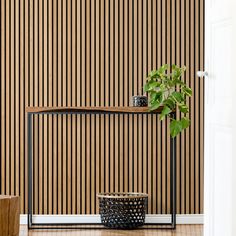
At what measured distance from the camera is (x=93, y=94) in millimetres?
5898

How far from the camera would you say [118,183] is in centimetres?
591

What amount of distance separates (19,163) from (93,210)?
720 mm

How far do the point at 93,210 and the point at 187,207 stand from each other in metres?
0.78

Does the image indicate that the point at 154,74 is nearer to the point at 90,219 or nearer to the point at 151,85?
the point at 151,85

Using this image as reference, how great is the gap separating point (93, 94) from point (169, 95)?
716 mm

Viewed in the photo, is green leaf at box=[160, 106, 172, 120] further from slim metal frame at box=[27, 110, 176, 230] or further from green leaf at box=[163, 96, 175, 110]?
slim metal frame at box=[27, 110, 176, 230]

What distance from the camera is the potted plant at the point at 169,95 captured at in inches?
213

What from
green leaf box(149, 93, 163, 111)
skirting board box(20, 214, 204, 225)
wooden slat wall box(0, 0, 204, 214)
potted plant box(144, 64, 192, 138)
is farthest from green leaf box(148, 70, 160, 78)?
skirting board box(20, 214, 204, 225)
